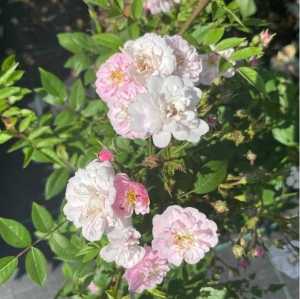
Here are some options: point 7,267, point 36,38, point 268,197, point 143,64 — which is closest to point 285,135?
point 268,197

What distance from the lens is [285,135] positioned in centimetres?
163

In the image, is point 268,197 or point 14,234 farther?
point 268,197

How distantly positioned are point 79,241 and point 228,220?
395 mm

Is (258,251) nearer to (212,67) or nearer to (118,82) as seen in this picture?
(212,67)

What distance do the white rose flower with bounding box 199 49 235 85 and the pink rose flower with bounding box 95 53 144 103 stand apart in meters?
0.24

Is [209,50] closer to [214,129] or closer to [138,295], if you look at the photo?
[214,129]

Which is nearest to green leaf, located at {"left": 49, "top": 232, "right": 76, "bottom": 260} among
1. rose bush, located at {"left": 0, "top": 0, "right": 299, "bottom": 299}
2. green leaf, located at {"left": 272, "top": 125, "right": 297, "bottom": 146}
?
rose bush, located at {"left": 0, "top": 0, "right": 299, "bottom": 299}

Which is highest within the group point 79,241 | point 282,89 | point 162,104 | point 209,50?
point 162,104

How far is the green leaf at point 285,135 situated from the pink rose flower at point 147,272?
73cm

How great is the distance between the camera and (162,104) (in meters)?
0.89

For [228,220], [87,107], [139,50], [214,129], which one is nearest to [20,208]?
[87,107]

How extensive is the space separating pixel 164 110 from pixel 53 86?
0.50 metres

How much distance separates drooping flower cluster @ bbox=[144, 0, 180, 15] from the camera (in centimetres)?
148

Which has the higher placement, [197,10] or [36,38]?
[197,10]
